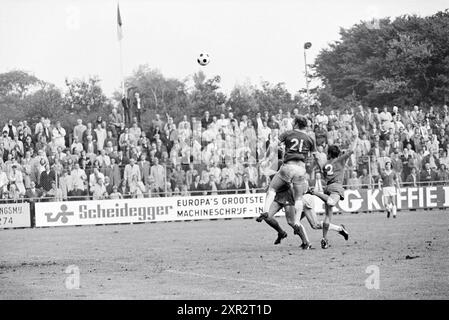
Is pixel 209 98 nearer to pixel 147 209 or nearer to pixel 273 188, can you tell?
pixel 147 209

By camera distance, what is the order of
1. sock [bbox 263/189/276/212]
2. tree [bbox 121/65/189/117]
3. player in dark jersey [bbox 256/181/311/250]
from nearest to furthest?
player in dark jersey [bbox 256/181/311/250], sock [bbox 263/189/276/212], tree [bbox 121/65/189/117]

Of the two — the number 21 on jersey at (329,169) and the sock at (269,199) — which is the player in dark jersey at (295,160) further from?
the number 21 on jersey at (329,169)

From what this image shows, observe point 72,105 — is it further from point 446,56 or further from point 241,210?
point 446,56

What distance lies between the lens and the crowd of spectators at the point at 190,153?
31.4 meters

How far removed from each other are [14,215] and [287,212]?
16911mm

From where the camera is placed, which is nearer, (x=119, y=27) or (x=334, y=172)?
(x=334, y=172)

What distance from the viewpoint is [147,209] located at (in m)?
33.8

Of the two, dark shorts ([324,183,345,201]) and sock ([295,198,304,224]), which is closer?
sock ([295,198,304,224])

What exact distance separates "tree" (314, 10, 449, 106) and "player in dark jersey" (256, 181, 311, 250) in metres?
19.6

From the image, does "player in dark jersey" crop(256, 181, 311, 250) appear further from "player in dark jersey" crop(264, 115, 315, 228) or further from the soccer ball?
the soccer ball

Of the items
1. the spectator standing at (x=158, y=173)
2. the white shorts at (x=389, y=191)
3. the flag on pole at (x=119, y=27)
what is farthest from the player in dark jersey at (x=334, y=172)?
the flag on pole at (x=119, y=27)

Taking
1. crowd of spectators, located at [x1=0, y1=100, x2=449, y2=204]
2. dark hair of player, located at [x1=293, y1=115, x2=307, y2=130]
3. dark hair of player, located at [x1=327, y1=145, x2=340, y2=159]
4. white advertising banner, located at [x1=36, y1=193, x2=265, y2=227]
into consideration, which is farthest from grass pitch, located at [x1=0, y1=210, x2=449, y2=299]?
white advertising banner, located at [x1=36, y1=193, x2=265, y2=227]

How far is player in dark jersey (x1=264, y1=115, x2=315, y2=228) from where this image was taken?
55.7ft

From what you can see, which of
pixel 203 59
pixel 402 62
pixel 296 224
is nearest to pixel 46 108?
pixel 402 62
